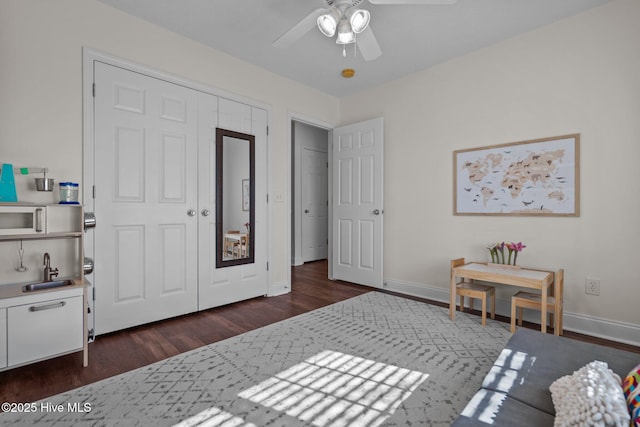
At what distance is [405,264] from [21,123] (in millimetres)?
3660

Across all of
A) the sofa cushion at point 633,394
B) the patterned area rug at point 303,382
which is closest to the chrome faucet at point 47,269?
the patterned area rug at point 303,382

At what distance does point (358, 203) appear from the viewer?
4125 millimetres

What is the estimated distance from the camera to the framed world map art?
263 centimetres

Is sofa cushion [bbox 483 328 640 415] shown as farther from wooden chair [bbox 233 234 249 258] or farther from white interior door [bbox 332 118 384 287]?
wooden chair [bbox 233 234 249 258]

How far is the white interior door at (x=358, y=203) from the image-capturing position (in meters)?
3.93

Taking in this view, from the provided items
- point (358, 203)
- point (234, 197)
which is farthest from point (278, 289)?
point (358, 203)

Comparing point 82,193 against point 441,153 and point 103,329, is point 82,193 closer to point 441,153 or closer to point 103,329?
point 103,329

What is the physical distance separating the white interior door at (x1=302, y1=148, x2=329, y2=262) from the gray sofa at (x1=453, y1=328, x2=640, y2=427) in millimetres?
4575

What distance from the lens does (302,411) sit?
155 centimetres

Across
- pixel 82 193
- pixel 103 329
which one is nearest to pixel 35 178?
pixel 82 193

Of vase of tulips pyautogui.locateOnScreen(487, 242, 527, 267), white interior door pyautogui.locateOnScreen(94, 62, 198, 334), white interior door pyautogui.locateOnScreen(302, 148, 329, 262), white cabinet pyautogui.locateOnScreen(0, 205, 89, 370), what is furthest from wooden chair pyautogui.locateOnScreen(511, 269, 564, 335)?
white interior door pyautogui.locateOnScreen(302, 148, 329, 262)

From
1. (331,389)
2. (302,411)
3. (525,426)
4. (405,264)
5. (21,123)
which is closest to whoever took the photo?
(525,426)

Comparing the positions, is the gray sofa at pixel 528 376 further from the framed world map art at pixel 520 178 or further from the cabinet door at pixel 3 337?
the cabinet door at pixel 3 337

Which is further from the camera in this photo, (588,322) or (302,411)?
(588,322)
